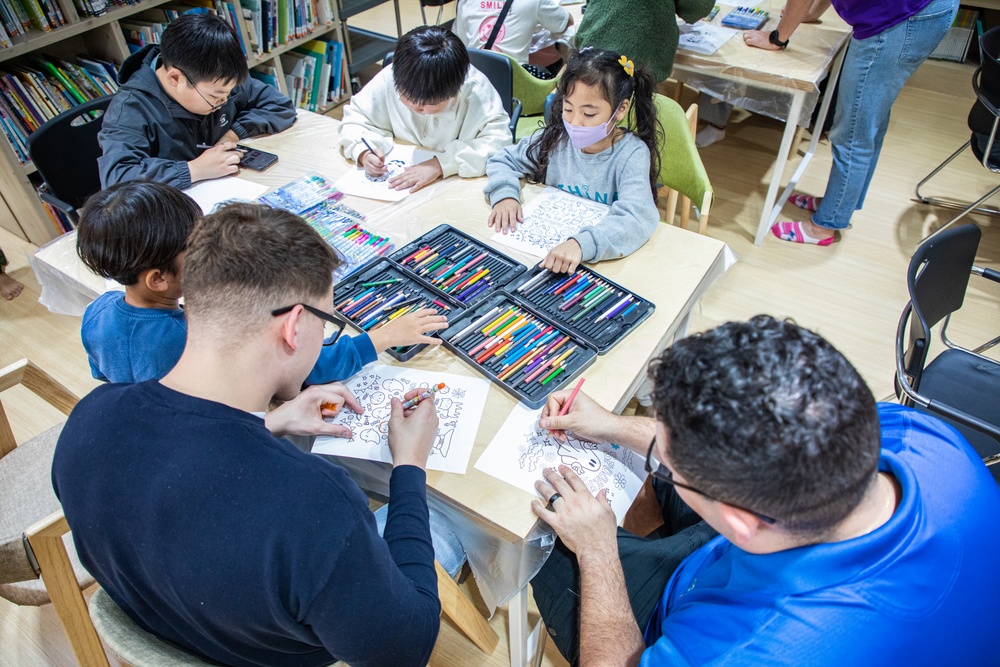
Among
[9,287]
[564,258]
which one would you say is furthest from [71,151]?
[564,258]

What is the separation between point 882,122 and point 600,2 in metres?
1.22

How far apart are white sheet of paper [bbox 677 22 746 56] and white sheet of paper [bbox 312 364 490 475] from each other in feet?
6.65

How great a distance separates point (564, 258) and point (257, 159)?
A: 43.3 inches

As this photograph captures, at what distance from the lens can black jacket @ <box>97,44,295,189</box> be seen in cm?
184

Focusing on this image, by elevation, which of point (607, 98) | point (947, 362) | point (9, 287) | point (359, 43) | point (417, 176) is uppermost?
point (607, 98)

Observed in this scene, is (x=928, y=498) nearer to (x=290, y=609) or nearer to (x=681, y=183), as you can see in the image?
(x=290, y=609)

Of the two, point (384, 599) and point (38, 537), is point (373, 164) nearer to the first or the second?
point (38, 537)

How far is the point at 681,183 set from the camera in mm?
1965

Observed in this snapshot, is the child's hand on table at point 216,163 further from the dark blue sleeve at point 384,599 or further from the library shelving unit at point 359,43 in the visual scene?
the library shelving unit at point 359,43

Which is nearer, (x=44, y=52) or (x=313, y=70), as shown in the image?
(x=44, y=52)

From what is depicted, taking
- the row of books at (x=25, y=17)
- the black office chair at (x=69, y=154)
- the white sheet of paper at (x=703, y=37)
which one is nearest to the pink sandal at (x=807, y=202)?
the white sheet of paper at (x=703, y=37)

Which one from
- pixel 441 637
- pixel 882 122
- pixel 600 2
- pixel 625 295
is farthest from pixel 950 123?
pixel 441 637

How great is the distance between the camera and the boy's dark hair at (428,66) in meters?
1.87

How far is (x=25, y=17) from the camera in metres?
2.49
